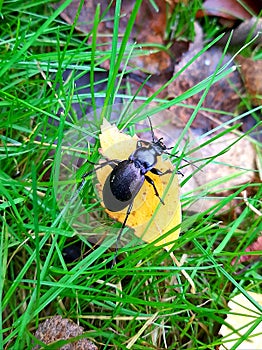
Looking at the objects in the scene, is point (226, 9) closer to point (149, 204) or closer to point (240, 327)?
point (149, 204)

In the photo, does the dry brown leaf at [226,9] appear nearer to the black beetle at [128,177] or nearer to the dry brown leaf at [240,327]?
the black beetle at [128,177]

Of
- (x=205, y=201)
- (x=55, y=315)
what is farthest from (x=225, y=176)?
(x=55, y=315)

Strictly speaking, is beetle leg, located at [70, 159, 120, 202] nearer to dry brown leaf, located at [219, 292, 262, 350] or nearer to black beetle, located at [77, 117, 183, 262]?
black beetle, located at [77, 117, 183, 262]

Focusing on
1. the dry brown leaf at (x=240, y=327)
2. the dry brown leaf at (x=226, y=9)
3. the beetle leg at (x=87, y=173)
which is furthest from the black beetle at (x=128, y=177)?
the dry brown leaf at (x=226, y=9)

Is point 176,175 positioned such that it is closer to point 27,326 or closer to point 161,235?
point 161,235

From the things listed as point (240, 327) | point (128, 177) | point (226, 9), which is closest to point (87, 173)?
point (128, 177)
